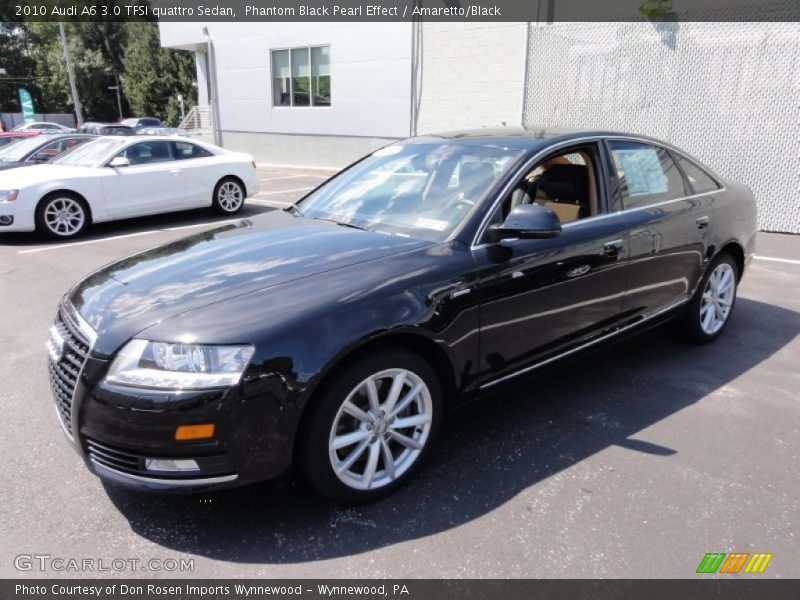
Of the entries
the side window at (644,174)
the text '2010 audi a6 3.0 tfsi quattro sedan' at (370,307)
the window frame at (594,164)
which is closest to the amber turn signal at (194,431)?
the text '2010 audi a6 3.0 tfsi quattro sedan' at (370,307)

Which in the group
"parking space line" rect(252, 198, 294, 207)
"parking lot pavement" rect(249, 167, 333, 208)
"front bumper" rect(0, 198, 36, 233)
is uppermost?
"front bumper" rect(0, 198, 36, 233)

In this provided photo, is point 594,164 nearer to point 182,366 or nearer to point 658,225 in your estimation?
point 658,225

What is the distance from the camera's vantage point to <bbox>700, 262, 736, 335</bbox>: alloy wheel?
15.1ft

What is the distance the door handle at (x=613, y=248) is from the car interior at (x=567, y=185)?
0.22 metres

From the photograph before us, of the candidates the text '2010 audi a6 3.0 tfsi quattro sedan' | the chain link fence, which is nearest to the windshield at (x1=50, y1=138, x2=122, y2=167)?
the text '2010 audi a6 3.0 tfsi quattro sedan'

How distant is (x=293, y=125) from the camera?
1905cm

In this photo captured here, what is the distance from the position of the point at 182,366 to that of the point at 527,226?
1.73 metres

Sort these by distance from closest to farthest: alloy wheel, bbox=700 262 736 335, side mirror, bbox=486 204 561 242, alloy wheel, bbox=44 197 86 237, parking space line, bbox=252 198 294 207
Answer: side mirror, bbox=486 204 561 242
alloy wheel, bbox=700 262 736 335
alloy wheel, bbox=44 197 86 237
parking space line, bbox=252 198 294 207

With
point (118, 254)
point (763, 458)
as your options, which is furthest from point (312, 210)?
point (118, 254)

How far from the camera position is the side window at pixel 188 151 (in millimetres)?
9930

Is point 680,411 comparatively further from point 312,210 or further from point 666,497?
point 312,210

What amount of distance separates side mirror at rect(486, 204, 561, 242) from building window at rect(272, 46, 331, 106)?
52.4ft

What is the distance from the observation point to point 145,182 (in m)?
9.31

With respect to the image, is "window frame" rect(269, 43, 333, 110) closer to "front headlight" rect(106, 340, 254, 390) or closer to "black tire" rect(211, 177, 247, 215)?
"black tire" rect(211, 177, 247, 215)
